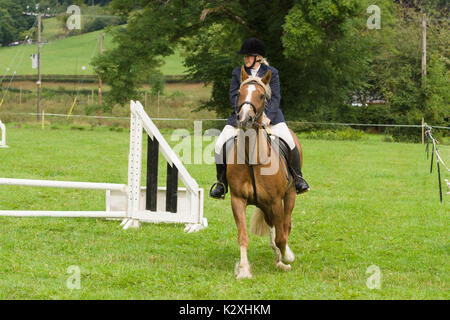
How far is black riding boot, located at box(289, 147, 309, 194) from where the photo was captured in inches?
293

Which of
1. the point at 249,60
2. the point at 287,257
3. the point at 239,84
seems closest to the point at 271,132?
the point at 239,84

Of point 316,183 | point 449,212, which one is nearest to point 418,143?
point 316,183

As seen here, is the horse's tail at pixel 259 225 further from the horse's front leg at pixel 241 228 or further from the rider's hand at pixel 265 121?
the rider's hand at pixel 265 121

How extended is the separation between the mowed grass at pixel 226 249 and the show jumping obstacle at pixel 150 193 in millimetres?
221

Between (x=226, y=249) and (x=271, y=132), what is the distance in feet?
7.01

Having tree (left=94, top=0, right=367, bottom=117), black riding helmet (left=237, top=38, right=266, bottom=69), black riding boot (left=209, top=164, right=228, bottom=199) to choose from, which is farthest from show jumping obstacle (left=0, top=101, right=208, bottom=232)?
tree (left=94, top=0, right=367, bottom=117)

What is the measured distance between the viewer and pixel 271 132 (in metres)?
7.00

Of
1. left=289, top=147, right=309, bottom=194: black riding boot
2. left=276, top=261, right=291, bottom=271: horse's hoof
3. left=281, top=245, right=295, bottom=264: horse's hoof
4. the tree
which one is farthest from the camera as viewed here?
the tree

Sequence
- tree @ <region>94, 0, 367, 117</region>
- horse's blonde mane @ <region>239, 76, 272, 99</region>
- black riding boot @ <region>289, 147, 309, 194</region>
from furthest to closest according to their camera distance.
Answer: tree @ <region>94, 0, 367, 117</region> < black riding boot @ <region>289, 147, 309, 194</region> < horse's blonde mane @ <region>239, 76, 272, 99</region>

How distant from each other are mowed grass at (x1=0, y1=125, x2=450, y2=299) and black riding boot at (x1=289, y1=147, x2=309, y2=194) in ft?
3.12

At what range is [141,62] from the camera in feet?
107

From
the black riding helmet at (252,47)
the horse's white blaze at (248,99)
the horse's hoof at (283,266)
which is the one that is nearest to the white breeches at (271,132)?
the horse's white blaze at (248,99)

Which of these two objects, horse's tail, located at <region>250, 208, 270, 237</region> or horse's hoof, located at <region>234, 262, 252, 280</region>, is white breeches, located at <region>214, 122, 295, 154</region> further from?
horse's hoof, located at <region>234, 262, 252, 280</region>

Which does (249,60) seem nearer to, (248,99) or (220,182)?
(248,99)
